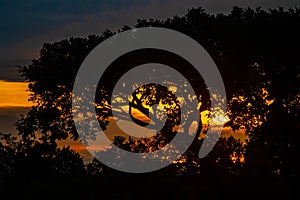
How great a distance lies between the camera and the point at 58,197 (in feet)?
103

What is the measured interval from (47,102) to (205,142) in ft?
38.7

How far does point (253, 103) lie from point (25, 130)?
15.6 metres

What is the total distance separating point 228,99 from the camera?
45.2 metres

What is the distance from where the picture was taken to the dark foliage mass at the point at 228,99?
43062 millimetres

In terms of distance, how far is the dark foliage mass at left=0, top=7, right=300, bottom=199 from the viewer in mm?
43062

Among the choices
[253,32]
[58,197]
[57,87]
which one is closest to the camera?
[58,197]

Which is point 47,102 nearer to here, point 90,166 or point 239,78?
point 90,166

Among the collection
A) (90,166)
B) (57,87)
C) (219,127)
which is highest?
(57,87)

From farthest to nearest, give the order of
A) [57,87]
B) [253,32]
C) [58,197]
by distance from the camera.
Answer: [57,87] < [253,32] < [58,197]

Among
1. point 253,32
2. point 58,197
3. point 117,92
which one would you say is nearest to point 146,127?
point 117,92

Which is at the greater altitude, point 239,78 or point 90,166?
point 239,78

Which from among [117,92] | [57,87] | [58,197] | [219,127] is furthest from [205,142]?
[58,197]

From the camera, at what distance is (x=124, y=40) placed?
4444 cm

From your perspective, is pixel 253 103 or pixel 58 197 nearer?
pixel 58 197
